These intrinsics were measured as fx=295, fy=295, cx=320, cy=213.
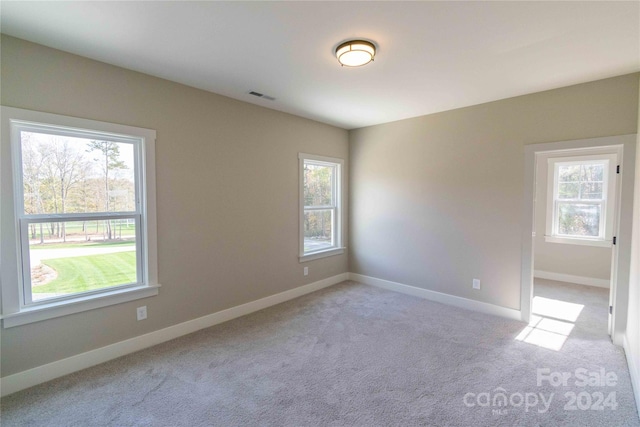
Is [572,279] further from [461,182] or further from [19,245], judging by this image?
[19,245]

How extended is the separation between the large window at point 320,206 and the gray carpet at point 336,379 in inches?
55.8

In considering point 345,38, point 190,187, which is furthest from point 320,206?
point 345,38

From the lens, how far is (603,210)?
4.78 m

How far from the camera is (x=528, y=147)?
131 inches

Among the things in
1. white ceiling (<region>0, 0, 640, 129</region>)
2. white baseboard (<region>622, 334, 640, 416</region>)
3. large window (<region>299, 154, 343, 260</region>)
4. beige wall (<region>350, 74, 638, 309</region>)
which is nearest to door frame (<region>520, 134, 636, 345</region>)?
beige wall (<region>350, 74, 638, 309</region>)

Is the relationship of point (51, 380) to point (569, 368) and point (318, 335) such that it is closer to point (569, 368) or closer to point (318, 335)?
point (318, 335)

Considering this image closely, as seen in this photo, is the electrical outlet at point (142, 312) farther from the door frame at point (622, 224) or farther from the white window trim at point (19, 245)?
the door frame at point (622, 224)

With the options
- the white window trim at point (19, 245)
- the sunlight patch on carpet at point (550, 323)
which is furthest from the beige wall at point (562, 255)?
the white window trim at point (19, 245)

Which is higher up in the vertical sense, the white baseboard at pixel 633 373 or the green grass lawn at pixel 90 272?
the green grass lawn at pixel 90 272

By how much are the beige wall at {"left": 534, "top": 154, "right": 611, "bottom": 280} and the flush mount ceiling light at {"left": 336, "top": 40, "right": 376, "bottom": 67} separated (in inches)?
147

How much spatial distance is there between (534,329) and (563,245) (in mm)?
2696

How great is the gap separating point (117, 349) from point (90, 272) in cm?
73

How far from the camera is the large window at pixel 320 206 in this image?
4.43 m

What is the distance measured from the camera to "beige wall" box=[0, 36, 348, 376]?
2.28 meters
